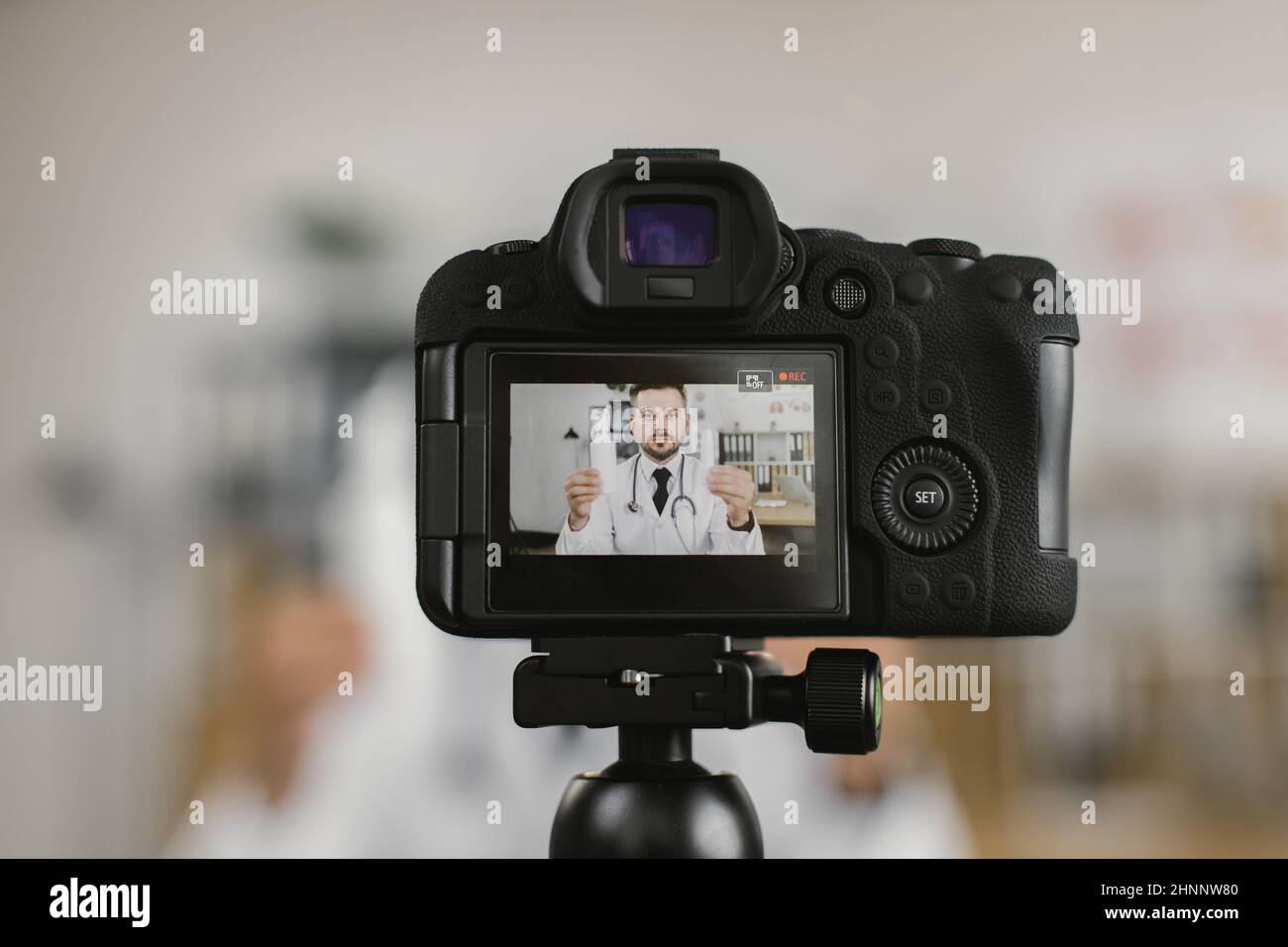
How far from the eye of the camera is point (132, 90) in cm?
113

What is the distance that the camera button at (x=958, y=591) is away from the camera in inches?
23.8

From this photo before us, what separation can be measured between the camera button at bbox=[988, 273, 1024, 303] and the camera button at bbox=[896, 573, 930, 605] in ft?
0.57

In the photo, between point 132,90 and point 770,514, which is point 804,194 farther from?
point 132,90

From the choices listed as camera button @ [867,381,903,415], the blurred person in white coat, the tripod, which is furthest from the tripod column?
the blurred person in white coat

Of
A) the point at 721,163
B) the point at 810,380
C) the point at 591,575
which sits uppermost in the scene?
the point at 721,163

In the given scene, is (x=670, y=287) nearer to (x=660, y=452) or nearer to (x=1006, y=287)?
(x=660, y=452)

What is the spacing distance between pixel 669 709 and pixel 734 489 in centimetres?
13

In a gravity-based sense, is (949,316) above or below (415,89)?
below

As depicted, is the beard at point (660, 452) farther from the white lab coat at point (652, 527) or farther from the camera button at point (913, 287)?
the camera button at point (913, 287)

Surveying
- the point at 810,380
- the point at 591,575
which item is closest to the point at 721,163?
the point at 810,380

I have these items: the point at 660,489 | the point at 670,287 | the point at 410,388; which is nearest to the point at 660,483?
the point at 660,489

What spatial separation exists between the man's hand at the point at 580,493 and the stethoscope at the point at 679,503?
0.06ft

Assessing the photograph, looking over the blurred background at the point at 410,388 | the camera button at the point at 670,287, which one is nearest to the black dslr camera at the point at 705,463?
the camera button at the point at 670,287

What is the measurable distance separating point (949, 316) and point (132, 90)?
0.93 metres
